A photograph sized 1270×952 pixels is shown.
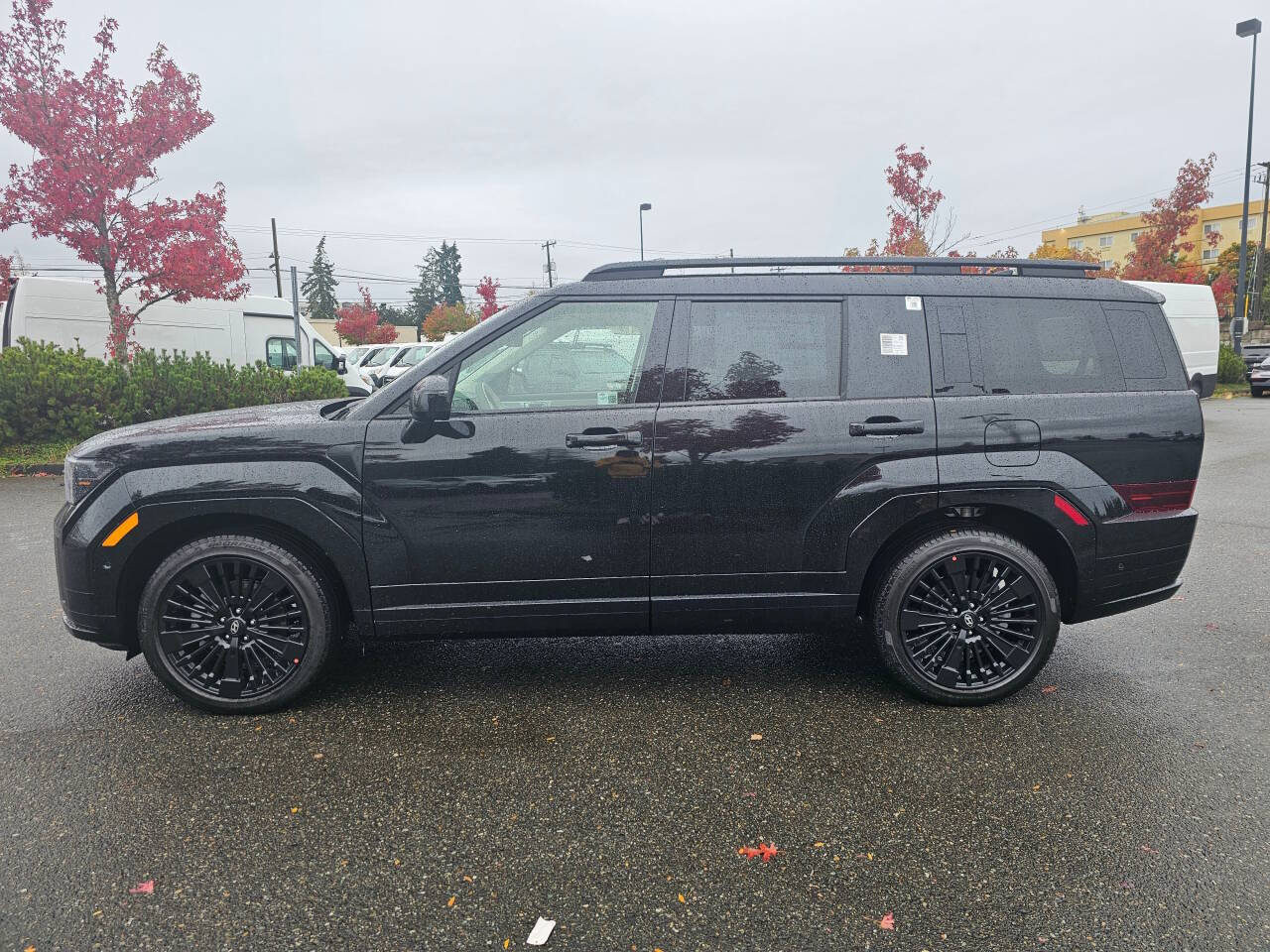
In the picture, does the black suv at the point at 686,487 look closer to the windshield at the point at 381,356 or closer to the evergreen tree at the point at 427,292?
the windshield at the point at 381,356

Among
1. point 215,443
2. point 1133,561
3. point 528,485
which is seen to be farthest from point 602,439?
point 1133,561

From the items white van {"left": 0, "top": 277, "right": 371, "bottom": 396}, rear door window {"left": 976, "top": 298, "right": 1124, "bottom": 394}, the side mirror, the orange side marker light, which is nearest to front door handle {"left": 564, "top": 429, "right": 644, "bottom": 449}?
the side mirror

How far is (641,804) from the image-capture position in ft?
9.96

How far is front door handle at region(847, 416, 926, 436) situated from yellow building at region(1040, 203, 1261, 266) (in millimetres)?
85419

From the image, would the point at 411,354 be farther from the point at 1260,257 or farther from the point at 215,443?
the point at 1260,257

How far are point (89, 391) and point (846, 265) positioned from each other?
1175 cm

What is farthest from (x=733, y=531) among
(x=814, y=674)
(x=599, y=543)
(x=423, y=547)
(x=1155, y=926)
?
(x=1155, y=926)

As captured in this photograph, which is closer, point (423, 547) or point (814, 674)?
point (423, 547)

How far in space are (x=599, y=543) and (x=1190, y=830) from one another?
2341 millimetres

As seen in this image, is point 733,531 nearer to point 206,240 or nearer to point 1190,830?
point 1190,830

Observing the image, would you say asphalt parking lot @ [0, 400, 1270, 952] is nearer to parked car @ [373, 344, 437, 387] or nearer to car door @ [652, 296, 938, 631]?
car door @ [652, 296, 938, 631]

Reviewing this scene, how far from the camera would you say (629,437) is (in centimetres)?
371

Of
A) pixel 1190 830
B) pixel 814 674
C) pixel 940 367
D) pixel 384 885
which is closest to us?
pixel 384 885

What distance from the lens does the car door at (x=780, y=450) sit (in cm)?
372
